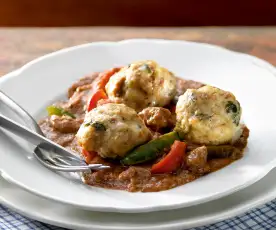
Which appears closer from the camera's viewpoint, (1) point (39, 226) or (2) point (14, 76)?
(1) point (39, 226)

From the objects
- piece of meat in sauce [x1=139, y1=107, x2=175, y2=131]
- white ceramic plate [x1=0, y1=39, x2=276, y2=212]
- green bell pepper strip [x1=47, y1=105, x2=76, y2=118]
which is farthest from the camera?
green bell pepper strip [x1=47, y1=105, x2=76, y2=118]

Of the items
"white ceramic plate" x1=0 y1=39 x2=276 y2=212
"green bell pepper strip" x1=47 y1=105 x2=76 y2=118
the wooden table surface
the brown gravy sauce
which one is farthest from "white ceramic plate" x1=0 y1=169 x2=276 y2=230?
the wooden table surface

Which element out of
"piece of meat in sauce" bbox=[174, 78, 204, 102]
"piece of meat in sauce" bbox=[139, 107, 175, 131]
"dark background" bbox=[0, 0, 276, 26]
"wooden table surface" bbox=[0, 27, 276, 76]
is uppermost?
"piece of meat in sauce" bbox=[139, 107, 175, 131]

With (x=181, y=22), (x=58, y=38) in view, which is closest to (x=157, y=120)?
(x=58, y=38)

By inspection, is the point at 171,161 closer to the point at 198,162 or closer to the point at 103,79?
the point at 198,162

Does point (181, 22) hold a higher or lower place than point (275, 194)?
lower

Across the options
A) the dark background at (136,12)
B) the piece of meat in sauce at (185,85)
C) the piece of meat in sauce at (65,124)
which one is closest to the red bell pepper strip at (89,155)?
the piece of meat in sauce at (65,124)

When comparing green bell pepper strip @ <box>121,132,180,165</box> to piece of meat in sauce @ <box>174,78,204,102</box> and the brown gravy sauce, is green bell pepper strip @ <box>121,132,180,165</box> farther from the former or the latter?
piece of meat in sauce @ <box>174,78,204,102</box>

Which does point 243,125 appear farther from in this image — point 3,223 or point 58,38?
point 58,38

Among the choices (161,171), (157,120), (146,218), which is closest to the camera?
(146,218)
